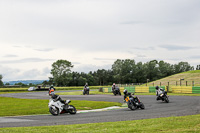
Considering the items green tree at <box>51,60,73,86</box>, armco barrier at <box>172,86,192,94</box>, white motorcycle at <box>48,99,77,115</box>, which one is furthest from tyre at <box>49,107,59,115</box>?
green tree at <box>51,60,73,86</box>

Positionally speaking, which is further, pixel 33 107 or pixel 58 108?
pixel 33 107

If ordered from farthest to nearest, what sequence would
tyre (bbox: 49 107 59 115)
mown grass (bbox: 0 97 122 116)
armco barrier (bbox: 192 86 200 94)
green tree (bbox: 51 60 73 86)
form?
green tree (bbox: 51 60 73 86) → armco barrier (bbox: 192 86 200 94) → mown grass (bbox: 0 97 122 116) → tyre (bbox: 49 107 59 115)

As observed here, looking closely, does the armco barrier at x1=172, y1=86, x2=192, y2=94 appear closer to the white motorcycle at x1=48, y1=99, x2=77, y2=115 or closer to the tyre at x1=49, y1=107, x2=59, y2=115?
the white motorcycle at x1=48, y1=99, x2=77, y2=115

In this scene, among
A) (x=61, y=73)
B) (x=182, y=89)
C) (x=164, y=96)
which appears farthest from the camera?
(x=61, y=73)

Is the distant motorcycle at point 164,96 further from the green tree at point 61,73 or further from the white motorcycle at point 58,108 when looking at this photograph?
the green tree at point 61,73

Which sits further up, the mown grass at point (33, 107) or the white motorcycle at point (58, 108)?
the white motorcycle at point (58, 108)

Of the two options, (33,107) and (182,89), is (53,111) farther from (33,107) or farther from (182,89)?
(182,89)

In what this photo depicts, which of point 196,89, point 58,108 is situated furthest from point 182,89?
point 58,108

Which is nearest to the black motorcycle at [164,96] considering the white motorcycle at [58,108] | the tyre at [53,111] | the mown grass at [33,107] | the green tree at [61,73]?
the mown grass at [33,107]

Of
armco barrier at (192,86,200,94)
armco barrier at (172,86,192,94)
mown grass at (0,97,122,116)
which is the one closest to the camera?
mown grass at (0,97,122,116)

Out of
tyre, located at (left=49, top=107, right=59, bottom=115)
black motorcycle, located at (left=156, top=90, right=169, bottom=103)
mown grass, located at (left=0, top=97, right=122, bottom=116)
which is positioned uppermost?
black motorcycle, located at (left=156, top=90, right=169, bottom=103)

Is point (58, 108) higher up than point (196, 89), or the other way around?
point (196, 89)

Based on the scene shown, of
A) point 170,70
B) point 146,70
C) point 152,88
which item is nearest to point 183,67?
point 170,70

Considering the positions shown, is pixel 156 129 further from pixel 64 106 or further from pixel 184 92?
pixel 184 92
